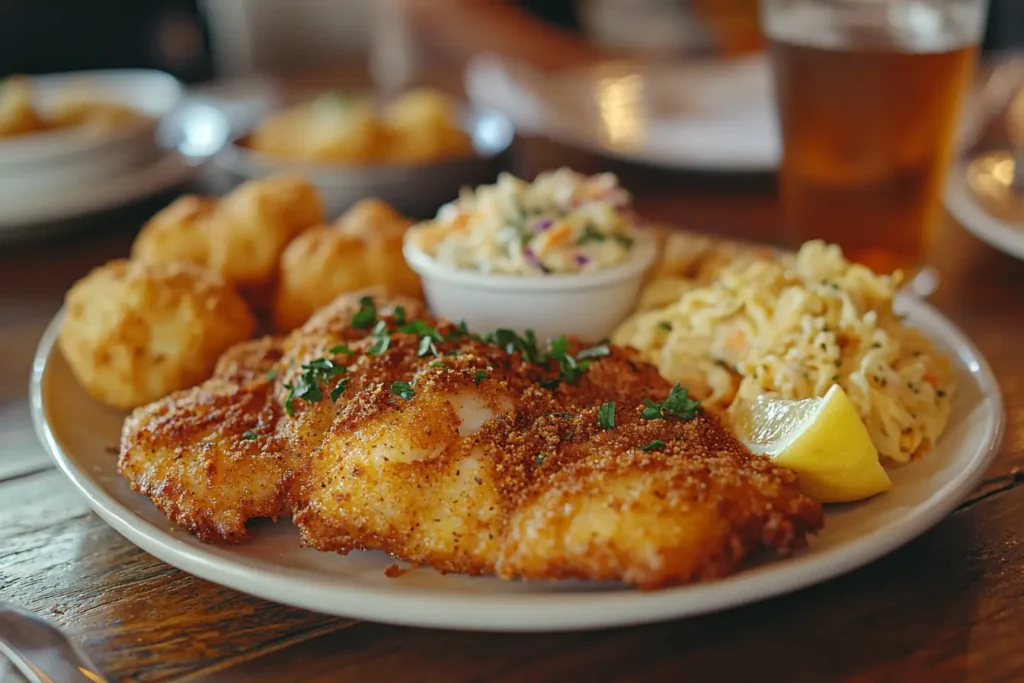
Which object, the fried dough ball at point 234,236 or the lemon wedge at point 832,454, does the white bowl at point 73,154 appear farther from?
the lemon wedge at point 832,454

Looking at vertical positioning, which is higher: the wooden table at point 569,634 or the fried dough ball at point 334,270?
the fried dough ball at point 334,270

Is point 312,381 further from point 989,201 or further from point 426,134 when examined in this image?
point 989,201

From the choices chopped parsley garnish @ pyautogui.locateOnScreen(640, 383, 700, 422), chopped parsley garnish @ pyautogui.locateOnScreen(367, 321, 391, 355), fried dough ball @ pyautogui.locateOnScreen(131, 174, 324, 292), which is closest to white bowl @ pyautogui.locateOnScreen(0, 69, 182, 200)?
fried dough ball @ pyautogui.locateOnScreen(131, 174, 324, 292)

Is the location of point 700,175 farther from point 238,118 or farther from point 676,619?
point 676,619

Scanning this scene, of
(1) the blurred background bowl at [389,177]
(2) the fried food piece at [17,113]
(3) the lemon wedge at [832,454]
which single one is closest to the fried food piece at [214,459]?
(3) the lemon wedge at [832,454]

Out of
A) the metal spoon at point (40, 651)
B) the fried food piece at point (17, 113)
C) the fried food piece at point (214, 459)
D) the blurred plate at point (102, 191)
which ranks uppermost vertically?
the fried food piece at point (17, 113)

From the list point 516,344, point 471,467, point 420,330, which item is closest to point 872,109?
point 516,344
